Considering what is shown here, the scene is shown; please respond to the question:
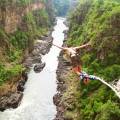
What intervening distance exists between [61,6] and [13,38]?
8682cm

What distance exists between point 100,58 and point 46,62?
70.4 ft

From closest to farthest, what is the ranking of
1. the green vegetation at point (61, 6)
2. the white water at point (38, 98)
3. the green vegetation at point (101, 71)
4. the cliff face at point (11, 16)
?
the green vegetation at point (101, 71)
the white water at point (38, 98)
the cliff face at point (11, 16)
the green vegetation at point (61, 6)

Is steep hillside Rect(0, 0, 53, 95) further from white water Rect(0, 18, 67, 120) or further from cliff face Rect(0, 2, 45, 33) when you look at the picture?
white water Rect(0, 18, 67, 120)

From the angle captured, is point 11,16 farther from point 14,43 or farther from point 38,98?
point 38,98

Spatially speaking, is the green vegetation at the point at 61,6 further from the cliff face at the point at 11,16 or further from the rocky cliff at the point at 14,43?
the cliff face at the point at 11,16

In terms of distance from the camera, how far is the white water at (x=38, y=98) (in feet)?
169

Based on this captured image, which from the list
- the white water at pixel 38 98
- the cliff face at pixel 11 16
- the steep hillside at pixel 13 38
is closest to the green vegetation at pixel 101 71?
the white water at pixel 38 98

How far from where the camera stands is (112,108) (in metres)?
44.0

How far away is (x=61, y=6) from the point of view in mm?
160625

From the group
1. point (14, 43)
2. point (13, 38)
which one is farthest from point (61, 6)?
point (14, 43)

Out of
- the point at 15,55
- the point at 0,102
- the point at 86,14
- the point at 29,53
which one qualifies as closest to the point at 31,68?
the point at 15,55

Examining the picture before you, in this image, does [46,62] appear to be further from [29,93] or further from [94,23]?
[29,93]

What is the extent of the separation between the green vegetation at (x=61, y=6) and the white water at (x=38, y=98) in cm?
8390

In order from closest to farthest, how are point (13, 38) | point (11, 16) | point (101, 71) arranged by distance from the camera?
point (101, 71) < point (13, 38) < point (11, 16)
